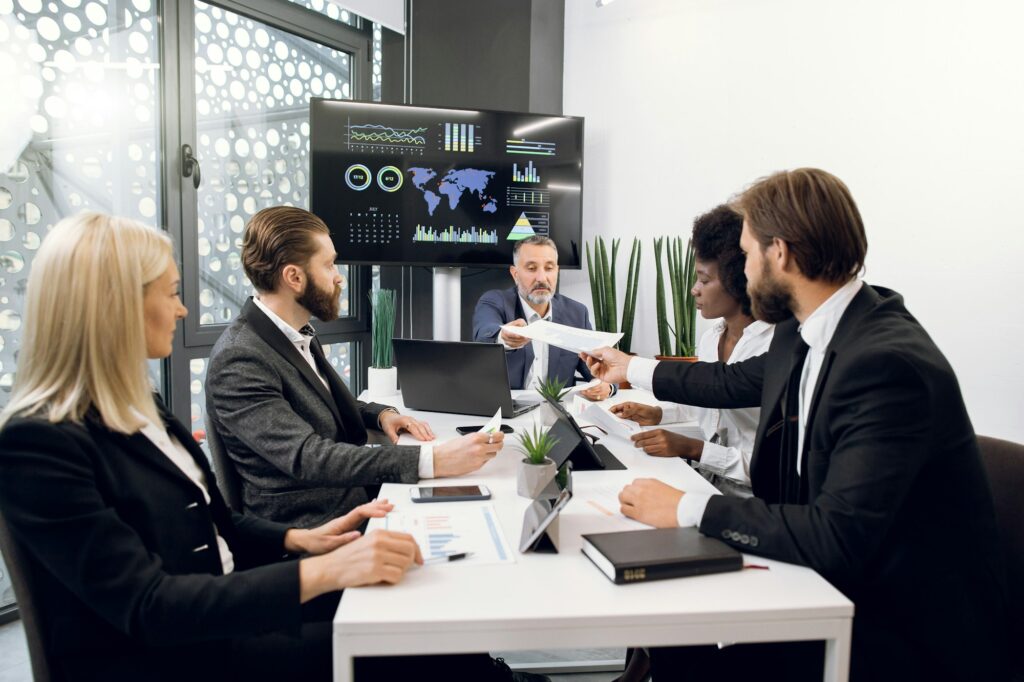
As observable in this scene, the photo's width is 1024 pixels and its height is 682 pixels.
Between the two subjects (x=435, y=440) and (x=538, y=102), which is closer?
(x=435, y=440)

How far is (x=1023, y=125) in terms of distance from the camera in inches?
112

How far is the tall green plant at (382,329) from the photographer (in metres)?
3.15

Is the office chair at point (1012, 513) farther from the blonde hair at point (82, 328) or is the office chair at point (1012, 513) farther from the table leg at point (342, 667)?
the blonde hair at point (82, 328)

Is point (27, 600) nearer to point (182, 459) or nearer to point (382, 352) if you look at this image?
point (182, 459)

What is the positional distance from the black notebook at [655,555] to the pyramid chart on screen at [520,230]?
8.76ft

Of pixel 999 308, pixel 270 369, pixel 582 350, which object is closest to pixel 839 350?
pixel 582 350

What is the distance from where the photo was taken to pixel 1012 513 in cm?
153

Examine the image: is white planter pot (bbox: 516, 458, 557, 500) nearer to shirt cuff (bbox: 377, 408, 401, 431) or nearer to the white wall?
shirt cuff (bbox: 377, 408, 401, 431)

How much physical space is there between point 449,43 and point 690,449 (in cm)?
295

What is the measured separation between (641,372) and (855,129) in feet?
6.14

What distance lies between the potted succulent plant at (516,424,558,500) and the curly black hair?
39.6 inches

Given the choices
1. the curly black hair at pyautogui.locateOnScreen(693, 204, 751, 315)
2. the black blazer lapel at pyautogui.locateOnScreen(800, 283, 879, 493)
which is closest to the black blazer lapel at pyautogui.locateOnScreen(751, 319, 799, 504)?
the black blazer lapel at pyautogui.locateOnScreen(800, 283, 879, 493)

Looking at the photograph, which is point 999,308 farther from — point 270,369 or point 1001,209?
point 270,369

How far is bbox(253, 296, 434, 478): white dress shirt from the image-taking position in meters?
1.80
